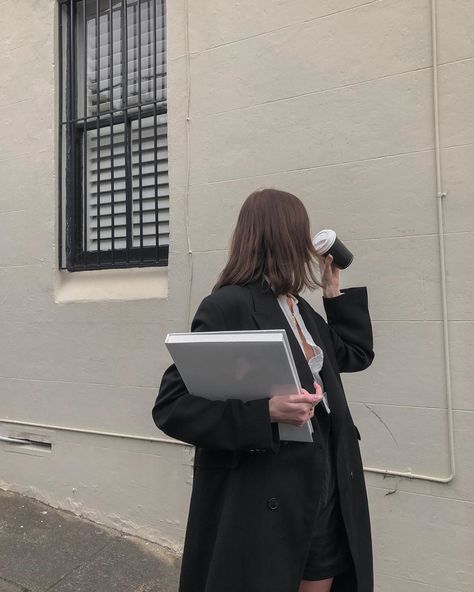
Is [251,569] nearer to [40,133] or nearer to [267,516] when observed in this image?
[267,516]

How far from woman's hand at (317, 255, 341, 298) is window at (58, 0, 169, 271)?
1.88 m

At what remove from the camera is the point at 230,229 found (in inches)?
131

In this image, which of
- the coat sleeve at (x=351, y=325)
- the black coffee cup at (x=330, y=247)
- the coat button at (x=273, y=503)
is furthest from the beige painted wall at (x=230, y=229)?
the coat button at (x=273, y=503)

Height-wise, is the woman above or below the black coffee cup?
below

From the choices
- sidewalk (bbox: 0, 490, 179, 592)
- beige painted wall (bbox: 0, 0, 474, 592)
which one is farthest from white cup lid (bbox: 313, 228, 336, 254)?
sidewalk (bbox: 0, 490, 179, 592)

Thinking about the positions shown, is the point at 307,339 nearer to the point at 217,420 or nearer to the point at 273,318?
the point at 273,318

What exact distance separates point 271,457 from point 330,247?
0.78m

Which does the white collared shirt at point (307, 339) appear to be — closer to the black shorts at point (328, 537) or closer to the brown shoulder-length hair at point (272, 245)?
the brown shoulder-length hair at point (272, 245)

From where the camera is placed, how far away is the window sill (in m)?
3.65

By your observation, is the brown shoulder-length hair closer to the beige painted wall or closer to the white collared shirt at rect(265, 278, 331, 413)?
the white collared shirt at rect(265, 278, 331, 413)

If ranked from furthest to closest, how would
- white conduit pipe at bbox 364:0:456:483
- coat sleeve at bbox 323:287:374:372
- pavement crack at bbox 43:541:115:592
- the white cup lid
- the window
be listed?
the window
pavement crack at bbox 43:541:115:592
white conduit pipe at bbox 364:0:456:483
coat sleeve at bbox 323:287:374:372
the white cup lid

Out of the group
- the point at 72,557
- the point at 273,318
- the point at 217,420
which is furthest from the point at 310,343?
the point at 72,557

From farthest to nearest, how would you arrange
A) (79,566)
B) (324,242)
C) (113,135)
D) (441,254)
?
(113,135) < (79,566) < (441,254) < (324,242)

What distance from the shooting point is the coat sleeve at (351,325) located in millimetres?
1982
